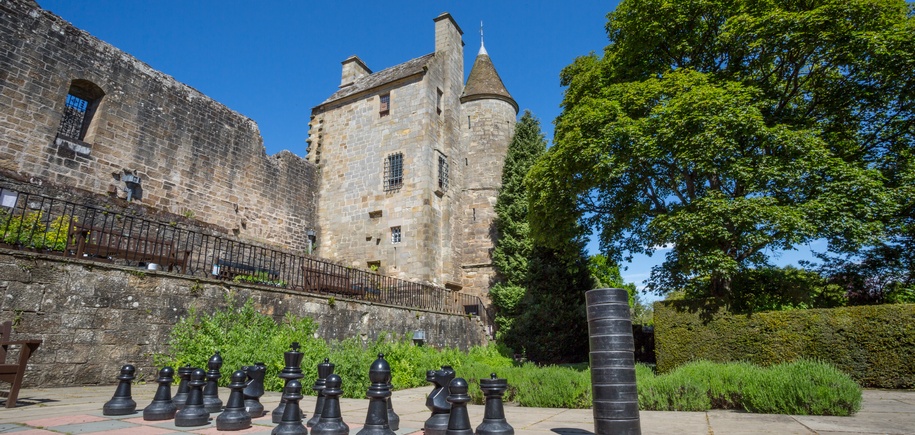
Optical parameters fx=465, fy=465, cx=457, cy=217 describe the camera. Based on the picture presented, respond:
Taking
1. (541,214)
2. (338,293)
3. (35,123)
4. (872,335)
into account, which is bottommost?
(872,335)

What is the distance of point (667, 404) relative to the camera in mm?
6023

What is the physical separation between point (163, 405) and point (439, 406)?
2505 mm

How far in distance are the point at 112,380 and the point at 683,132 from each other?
11.8m

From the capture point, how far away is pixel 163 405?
4148mm

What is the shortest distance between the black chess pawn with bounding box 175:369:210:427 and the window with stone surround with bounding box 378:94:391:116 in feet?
61.3

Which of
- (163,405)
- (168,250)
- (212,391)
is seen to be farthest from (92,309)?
(163,405)

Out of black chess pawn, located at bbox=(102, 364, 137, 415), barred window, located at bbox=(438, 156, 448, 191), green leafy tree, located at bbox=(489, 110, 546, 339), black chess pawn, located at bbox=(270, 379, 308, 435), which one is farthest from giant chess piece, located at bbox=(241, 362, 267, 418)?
barred window, located at bbox=(438, 156, 448, 191)

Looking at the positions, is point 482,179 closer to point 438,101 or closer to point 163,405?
point 438,101

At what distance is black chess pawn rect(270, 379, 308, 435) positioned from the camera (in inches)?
132

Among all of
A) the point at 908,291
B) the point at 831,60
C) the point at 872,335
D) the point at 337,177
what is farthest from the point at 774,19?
the point at 337,177

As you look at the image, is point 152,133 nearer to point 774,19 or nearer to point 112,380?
point 112,380

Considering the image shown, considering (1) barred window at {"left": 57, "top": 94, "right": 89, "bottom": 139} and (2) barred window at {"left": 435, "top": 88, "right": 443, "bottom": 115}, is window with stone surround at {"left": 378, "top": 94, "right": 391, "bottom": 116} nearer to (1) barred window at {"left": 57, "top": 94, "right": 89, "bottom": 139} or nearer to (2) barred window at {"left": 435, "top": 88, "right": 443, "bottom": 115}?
(2) barred window at {"left": 435, "top": 88, "right": 443, "bottom": 115}

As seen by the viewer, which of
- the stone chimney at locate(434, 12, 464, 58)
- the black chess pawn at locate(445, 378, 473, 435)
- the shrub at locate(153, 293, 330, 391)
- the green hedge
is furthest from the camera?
the stone chimney at locate(434, 12, 464, 58)

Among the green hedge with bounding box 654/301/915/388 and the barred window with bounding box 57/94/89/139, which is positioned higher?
the barred window with bounding box 57/94/89/139
